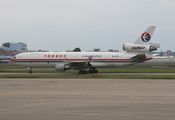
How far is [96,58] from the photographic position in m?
39.9

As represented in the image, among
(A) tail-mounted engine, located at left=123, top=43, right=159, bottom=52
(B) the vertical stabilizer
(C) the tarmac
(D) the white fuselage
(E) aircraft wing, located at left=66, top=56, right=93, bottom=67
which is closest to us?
(C) the tarmac

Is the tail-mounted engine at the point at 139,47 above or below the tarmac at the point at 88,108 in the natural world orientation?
above

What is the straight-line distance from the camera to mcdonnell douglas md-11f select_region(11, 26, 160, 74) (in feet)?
126

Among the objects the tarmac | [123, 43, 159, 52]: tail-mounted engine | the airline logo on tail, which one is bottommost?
the tarmac

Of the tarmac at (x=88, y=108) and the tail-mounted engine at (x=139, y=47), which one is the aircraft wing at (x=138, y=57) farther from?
the tarmac at (x=88, y=108)

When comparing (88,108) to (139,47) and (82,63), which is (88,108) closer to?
(82,63)

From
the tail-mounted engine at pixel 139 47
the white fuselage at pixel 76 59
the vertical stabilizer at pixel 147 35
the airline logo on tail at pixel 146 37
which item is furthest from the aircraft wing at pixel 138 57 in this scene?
the airline logo on tail at pixel 146 37

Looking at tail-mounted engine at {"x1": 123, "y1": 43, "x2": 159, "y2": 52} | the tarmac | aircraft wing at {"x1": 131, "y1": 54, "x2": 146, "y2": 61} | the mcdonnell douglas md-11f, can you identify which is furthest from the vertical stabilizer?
the tarmac

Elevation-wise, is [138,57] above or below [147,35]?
below

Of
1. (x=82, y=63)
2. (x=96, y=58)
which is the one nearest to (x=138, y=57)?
(x=96, y=58)

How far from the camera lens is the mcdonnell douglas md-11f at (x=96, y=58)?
126 ft

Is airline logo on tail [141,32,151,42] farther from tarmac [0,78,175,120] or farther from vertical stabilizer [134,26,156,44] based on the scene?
tarmac [0,78,175,120]

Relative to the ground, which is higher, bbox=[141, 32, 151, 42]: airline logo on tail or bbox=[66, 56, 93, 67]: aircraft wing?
bbox=[141, 32, 151, 42]: airline logo on tail

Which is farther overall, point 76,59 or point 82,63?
point 76,59
